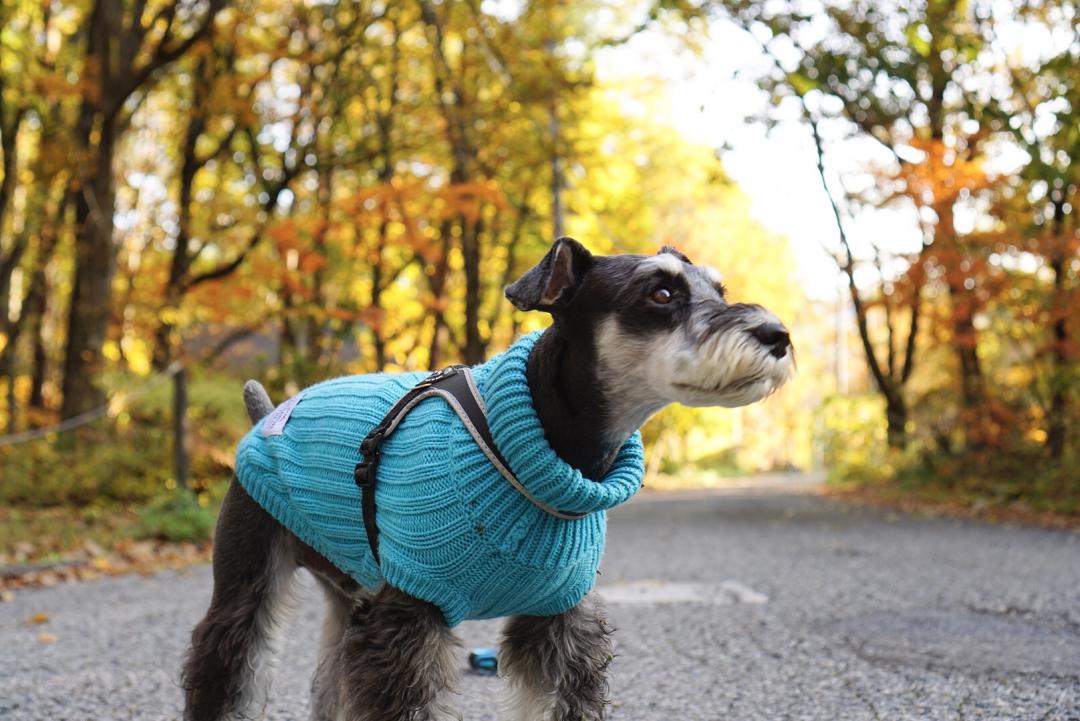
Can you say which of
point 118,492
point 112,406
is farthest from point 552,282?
point 118,492

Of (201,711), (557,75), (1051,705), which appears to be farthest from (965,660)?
(557,75)

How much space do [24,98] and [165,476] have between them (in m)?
8.09

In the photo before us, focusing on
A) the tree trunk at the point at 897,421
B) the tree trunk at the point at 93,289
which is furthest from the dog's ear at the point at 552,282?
the tree trunk at the point at 897,421

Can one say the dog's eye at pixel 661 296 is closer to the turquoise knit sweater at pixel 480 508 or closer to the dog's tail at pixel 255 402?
the turquoise knit sweater at pixel 480 508

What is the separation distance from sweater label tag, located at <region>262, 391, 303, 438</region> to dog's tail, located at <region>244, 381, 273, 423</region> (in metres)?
0.30

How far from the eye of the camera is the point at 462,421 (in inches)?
101

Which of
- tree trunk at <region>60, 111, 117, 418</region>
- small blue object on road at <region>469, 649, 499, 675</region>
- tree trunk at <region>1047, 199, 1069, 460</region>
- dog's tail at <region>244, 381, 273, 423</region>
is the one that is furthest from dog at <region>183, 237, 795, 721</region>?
tree trunk at <region>60, 111, 117, 418</region>

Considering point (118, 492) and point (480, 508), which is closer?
point (480, 508)

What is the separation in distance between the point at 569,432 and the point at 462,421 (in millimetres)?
298

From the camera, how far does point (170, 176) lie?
20.5 meters

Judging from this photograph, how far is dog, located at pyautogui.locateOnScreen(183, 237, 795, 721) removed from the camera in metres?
2.37

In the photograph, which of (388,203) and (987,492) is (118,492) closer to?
(388,203)

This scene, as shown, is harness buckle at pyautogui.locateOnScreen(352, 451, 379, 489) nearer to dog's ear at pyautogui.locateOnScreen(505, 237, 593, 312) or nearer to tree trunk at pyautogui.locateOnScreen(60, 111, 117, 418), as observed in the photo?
dog's ear at pyautogui.locateOnScreen(505, 237, 593, 312)

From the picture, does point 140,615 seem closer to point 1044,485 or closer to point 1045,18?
point 1044,485
